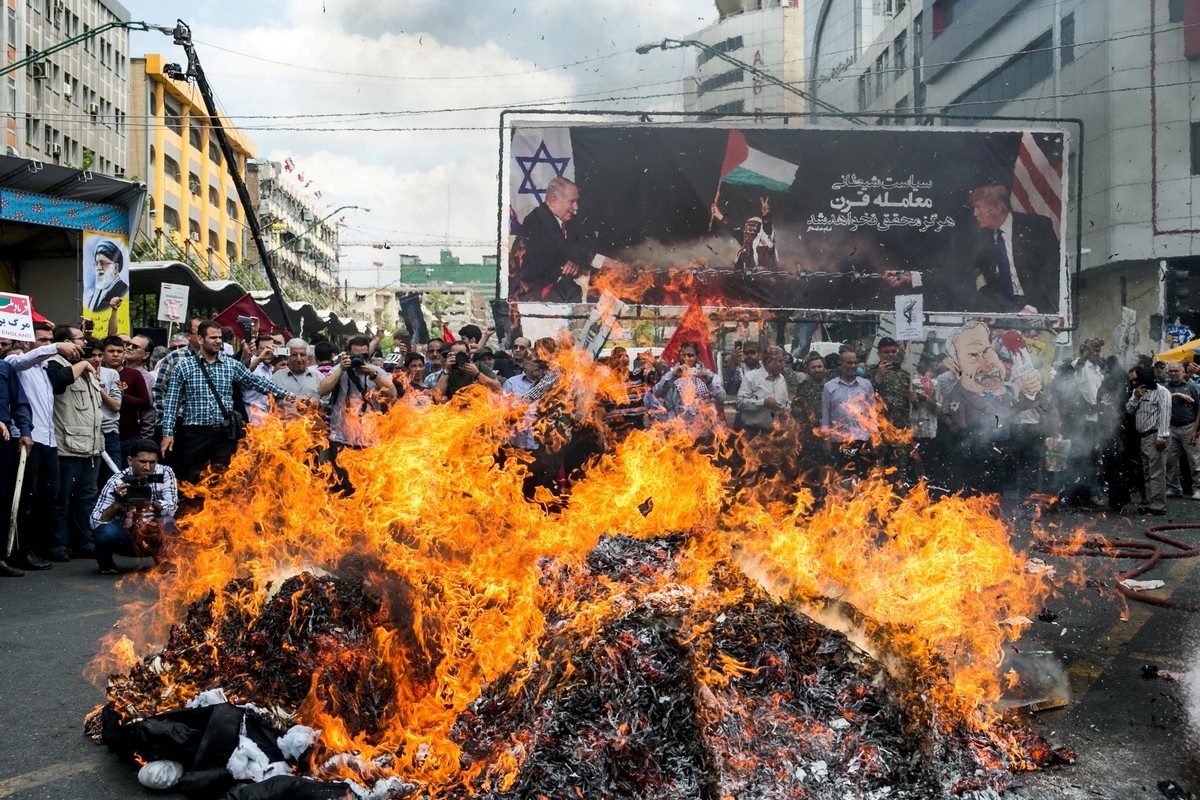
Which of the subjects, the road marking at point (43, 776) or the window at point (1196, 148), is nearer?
the road marking at point (43, 776)

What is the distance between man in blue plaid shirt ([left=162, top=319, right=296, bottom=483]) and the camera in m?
7.93

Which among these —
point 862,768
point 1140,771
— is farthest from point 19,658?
point 1140,771

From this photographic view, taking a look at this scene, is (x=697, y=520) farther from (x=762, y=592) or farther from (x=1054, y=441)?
(x=1054, y=441)

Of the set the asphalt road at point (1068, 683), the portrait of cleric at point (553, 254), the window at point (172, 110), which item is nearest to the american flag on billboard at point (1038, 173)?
the portrait of cleric at point (553, 254)

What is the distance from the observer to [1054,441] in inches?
480

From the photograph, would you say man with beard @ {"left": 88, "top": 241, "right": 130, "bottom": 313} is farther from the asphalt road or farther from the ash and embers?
the ash and embers

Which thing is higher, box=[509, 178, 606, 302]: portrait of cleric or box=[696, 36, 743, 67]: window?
box=[696, 36, 743, 67]: window

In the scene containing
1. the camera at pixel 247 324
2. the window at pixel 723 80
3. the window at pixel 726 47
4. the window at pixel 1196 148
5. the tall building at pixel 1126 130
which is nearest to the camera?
the camera at pixel 247 324

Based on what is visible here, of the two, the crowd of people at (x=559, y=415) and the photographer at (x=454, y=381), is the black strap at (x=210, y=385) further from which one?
the photographer at (x=454, y=381)

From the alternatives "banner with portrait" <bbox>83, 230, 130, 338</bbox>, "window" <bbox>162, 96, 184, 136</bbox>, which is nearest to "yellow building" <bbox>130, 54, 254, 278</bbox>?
"window" <bbox>162, 96, 184, 136</bbox>

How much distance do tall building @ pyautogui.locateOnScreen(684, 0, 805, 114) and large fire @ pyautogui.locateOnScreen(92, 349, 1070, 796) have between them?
65.5 m

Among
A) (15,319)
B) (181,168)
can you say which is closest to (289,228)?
(181,168)

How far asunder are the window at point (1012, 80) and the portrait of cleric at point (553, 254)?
13.6 metres

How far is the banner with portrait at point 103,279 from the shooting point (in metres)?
13.6
